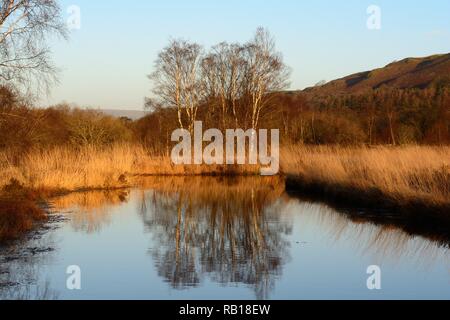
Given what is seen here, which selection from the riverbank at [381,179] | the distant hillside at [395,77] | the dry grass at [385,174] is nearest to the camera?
the riverbank at [381,179]

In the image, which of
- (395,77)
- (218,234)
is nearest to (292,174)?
(218,234)

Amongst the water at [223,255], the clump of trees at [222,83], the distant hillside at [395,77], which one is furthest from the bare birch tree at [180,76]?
the distant hillside at [395,77]

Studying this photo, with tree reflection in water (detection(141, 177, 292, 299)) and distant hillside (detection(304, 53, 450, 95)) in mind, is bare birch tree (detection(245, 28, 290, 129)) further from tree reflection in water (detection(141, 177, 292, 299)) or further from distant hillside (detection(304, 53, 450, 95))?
distant hillside (detection(304, 53, 450, 95))

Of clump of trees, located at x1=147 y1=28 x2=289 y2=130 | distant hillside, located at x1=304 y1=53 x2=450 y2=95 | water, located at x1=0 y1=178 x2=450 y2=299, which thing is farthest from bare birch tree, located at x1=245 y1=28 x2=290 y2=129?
distant hillside, located at x1=304 y1=53 x2=450 y2=95

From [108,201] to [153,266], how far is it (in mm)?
8031

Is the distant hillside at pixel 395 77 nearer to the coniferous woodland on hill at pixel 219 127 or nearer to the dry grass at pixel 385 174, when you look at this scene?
the coniferous woodland on hill at pixel 219 127

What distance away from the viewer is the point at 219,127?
28.6 m

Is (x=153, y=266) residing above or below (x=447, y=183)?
below

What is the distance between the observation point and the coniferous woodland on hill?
11.6 metres

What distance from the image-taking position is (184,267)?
24.3 ft

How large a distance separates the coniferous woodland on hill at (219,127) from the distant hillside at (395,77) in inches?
1605

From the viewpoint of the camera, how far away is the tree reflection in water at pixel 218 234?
7.05 m

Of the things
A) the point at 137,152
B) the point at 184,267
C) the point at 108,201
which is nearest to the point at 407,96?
the point at 137,152
